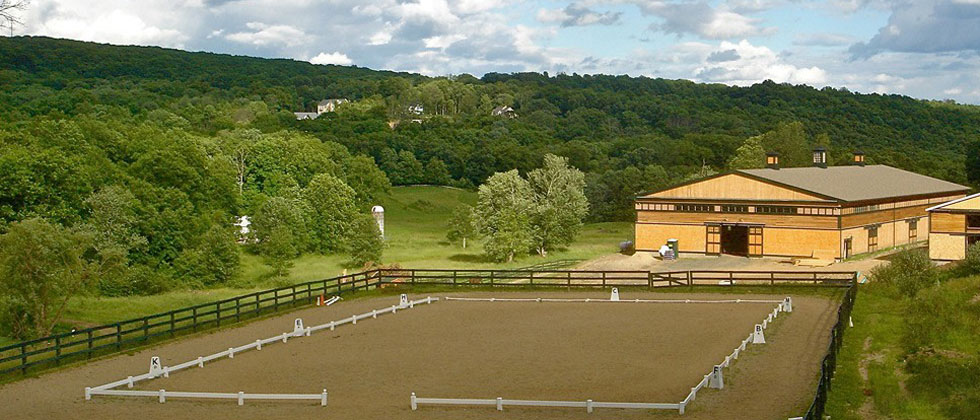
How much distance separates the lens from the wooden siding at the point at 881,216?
167 ft

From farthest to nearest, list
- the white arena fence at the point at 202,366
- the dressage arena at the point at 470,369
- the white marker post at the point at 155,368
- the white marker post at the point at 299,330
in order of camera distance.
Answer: the white marker post at the point at 299,330 → the white marker post at the point at 155,368 → the white arena fence at the point at 202,366 → the dressage arena at the point at 470,369

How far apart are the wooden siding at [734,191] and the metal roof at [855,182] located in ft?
1.28

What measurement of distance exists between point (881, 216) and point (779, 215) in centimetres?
694

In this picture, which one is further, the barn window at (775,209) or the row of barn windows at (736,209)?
the barn window at (775,209)

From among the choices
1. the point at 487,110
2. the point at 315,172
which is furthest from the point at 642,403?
the point at 487,110

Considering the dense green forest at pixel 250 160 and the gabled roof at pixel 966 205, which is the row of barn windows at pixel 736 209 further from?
the dense green forest at pixel 250 160

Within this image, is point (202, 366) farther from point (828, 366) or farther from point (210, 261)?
point (210, 261)

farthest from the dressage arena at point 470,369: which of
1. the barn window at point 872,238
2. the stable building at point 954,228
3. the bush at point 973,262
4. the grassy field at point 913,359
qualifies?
the barn window at point 872,238

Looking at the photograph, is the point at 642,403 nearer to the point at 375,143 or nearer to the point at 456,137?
the point at 375,143

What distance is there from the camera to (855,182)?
190 feet

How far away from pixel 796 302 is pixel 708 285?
507 centimetres

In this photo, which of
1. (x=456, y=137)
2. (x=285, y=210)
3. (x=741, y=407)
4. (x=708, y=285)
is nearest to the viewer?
(x=741, y=407)

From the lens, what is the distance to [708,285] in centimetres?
3972

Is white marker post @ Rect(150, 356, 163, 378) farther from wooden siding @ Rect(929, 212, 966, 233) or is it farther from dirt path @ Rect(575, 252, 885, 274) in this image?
wooden siding @ Rect(929, 212, 966, 233)
